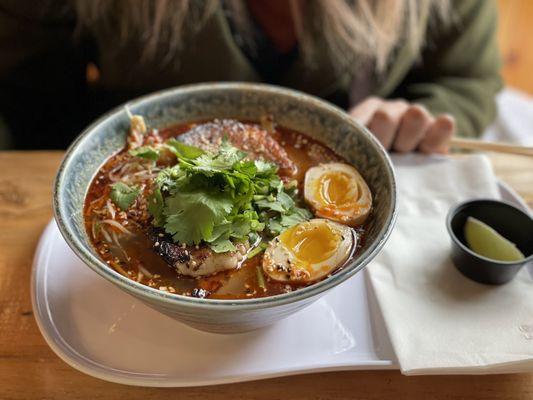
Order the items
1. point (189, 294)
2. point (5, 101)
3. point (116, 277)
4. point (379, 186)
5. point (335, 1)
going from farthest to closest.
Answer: point (5, 101) < point (335, 1) < point (379, 186) < point (189, 294) < point (116, 277)

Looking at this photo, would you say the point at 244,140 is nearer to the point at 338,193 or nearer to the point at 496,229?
the point at 338,193

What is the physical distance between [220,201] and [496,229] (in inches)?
26.4

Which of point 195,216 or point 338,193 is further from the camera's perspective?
point 338,193

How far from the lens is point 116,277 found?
0.84 metres

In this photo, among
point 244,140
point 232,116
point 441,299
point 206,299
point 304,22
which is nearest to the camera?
point 206,299

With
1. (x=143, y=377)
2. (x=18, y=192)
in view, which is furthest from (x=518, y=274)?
(x=18, y=192)

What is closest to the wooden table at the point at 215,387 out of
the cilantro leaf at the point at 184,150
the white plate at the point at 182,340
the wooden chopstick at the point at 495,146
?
the white plate at the point at 182,340

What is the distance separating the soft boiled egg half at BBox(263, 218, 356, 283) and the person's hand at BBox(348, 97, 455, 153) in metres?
0.49

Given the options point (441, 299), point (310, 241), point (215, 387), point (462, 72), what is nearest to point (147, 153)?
point (310, 241)

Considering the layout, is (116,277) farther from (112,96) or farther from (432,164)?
(112,96)

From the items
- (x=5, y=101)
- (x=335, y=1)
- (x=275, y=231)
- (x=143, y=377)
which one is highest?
(x=335, y=1)

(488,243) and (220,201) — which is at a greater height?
(220,201)

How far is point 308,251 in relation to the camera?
3.36 ft

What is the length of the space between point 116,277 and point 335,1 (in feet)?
4.07
